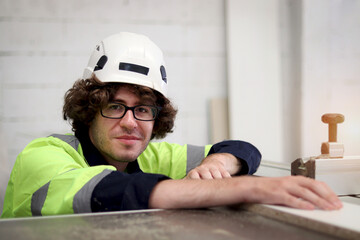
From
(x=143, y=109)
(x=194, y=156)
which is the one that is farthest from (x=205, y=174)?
(x=194, y=156)

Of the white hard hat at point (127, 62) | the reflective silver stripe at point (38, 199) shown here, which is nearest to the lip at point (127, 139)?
the white hard hat at point (127, 62)

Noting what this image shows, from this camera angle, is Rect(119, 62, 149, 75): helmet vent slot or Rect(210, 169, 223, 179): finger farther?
Rect(119, 62, 149, 75): helmet vent slot

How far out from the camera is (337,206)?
31.7 inches

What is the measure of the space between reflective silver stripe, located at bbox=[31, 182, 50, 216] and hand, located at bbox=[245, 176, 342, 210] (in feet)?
1.81

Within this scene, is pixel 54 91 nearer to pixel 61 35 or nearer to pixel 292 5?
pixel 61 35

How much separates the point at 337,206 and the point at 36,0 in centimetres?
289

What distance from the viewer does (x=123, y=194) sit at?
0.87m

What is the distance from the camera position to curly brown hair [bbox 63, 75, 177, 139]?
1.59 meters

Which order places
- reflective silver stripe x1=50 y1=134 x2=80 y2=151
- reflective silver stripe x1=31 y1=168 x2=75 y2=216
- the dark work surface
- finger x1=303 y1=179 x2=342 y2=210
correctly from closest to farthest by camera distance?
the dark work surface, finger x1=303 y1=179 x2=342 y2=210, reflective silver stripe x1=31 y1=168 x2=75 y2=216, reflective silver stripe x1=50 y1=134 x2=80 y2=151

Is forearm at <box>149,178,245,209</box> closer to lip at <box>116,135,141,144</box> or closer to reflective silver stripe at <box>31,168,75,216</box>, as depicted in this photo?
reflective silver stripe at <box>31,168,75,216</box>

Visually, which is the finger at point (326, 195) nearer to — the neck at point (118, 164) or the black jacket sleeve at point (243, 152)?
the black jacket sleeve at point (243, 152)

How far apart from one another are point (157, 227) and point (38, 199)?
0.46m

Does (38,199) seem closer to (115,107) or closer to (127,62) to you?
(115,107)

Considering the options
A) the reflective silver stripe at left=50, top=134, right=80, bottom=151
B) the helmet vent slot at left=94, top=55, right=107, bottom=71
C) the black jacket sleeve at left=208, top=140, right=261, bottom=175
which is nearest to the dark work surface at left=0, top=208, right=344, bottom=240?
the reflective silver stripe at left=50, top=134, right=80, bottom=151
